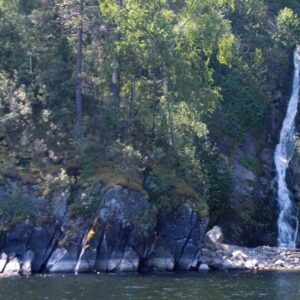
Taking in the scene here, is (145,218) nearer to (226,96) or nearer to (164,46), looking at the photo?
(164,46)

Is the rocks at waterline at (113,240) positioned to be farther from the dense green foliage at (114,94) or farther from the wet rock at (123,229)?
the dense green foliage at (114,94)

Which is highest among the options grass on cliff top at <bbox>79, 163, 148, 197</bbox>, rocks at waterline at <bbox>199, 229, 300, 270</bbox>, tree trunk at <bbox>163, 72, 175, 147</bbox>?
tree trunk at <bbox>163, 72, 175, 147</bbox>

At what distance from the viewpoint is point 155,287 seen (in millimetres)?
30719

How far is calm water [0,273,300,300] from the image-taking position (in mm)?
27844

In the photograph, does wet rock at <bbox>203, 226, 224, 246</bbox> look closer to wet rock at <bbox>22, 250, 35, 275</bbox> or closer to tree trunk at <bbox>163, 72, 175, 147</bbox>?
tree trunk at <bbox>163, 72, 175, 147</bbox>

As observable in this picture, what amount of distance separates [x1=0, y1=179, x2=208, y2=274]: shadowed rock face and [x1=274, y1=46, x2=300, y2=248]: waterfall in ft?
34.2

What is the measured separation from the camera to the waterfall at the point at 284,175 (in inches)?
1929

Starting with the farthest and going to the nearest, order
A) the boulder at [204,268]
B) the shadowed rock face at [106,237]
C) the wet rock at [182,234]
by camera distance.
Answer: the wet rock at [182,234], the boulder at [204,268], the shadowed rock face at [106,237]

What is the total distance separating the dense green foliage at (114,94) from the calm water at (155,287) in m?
7.48

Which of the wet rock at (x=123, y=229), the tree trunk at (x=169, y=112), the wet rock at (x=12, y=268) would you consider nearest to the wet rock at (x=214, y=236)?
the wet rock at (x=123, y=229)

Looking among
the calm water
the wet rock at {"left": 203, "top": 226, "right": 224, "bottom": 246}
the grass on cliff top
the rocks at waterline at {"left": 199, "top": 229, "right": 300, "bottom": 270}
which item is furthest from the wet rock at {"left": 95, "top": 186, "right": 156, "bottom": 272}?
the wet rock at {"left": 203, "top": 226, "right": 224, "bottom": 246}

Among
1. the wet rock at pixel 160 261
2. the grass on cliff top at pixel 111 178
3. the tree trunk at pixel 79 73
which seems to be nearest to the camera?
the wet rock at pixel 160 261

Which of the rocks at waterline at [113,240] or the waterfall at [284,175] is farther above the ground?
the waterfall at [284,175]

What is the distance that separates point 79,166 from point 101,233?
5.67 metres
